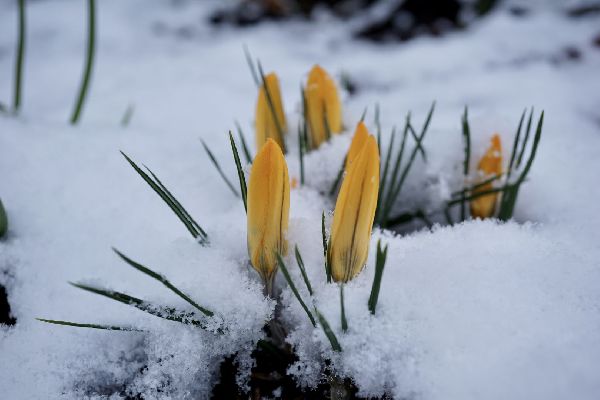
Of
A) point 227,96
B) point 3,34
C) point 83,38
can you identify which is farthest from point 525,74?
point 3,34

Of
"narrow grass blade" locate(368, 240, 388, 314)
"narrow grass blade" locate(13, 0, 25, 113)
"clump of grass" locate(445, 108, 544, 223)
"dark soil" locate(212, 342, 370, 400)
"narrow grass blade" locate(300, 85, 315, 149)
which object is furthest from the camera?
"narrow grass blade" locate(13, 0, 25, 113)

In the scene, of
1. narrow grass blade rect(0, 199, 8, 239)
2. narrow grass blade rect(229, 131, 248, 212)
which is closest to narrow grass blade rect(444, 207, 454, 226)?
narrow grass blade rect(229, 131, 248, 212)

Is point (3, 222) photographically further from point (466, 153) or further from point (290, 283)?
point (466, 153)

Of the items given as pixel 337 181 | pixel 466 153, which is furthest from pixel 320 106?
pixel 466 153

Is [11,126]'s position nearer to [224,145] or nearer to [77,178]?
[77,178]

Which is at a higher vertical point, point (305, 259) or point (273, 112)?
point (273, 112)

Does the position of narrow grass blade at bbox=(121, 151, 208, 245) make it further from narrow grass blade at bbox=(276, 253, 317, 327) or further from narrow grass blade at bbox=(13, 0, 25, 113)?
narrow grass blade at bbox=(13, 0, 25, 113)
